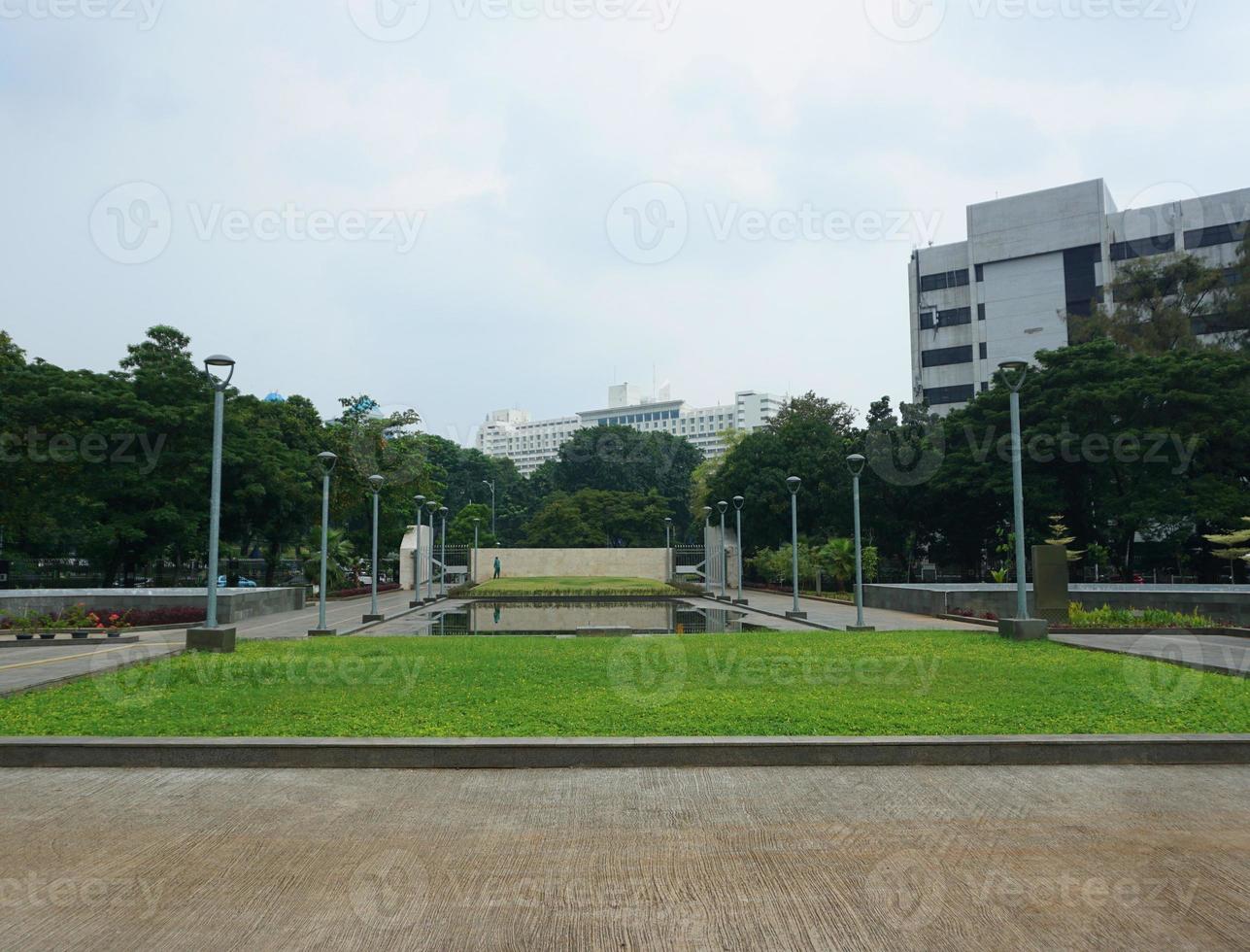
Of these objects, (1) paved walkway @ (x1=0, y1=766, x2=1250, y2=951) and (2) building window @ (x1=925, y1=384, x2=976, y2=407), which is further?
(2) building window @ (x1=925, y1=384, x2=976, y2=407)

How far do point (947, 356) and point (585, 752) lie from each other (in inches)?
2548

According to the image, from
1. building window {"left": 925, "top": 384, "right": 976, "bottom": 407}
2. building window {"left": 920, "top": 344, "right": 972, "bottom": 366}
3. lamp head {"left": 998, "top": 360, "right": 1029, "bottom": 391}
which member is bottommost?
lamp head {"left": 998, "top": 360, "right": 1029, "bottom": 391}

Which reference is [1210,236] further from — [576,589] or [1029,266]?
[576,589]

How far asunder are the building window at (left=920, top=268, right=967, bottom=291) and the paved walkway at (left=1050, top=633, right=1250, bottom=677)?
2045 inches

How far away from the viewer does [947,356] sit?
66625 mm

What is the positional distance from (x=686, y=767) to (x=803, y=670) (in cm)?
481

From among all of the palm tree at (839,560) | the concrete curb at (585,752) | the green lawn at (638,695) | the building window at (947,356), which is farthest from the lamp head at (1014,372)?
the building window at (947,356)

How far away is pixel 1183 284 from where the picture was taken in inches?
1714

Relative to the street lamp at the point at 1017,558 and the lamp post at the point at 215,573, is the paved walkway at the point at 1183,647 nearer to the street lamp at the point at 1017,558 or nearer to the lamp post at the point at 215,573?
the street lamp at the point at 1017,558

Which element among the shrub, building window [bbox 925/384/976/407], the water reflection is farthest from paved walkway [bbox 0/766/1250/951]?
building window [bbox 925/384/976/407]

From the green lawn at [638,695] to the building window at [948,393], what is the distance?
55.2 meters

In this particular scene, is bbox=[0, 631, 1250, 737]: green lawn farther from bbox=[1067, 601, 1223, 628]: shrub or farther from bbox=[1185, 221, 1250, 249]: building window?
bbox=[1185, 221, 1250, 249]: building window

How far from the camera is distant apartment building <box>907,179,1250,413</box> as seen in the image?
57.7m

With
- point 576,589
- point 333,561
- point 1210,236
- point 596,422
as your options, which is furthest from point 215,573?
point 596,422
